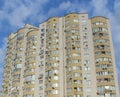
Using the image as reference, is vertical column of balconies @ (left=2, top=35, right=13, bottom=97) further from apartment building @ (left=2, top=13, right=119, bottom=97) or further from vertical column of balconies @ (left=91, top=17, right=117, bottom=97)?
vertical column of balconies @ (left=91, top=17, right=117, bottom=97)

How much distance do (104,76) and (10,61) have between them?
37059 millimetres

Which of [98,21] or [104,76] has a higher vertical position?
[98,21]

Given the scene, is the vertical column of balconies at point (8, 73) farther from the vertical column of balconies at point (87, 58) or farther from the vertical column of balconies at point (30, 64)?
the vertical column of balconies at point (87, 58)

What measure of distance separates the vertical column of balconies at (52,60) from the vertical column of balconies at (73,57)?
3.27 meters

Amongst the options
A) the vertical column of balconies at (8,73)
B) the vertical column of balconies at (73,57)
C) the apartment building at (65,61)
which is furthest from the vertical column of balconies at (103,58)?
the vertical column of balconies at (8,73)

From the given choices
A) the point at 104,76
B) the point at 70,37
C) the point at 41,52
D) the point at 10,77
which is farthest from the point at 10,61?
the point at 104,76

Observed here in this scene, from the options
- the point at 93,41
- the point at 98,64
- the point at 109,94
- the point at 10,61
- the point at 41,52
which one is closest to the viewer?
the point at 109,94

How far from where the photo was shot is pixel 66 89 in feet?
226

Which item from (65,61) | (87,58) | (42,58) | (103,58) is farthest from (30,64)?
(103,58)

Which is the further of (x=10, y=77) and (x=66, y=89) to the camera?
(x=10, y=77)

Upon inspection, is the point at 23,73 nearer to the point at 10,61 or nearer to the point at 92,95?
the point at 10,61

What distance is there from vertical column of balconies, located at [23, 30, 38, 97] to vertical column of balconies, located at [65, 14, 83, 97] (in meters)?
11.6

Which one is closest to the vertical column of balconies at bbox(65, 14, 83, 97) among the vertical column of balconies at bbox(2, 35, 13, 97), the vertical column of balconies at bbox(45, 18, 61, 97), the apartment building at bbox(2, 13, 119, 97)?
the apartment building at bbox(2, 13, 119, 97)

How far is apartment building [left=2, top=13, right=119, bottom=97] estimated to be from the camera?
224 feet
